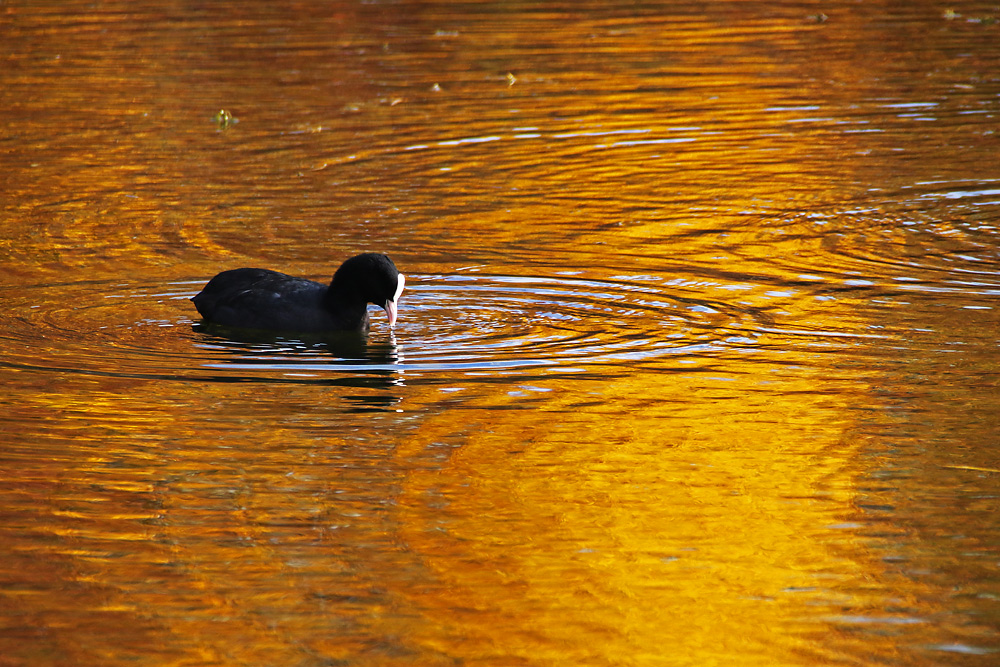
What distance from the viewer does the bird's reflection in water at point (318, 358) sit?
8463mm

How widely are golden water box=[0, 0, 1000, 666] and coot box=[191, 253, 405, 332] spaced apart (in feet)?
0.60

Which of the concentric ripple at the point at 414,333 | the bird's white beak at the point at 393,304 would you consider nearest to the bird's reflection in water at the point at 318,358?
the concentric ripple at the point at 414,333

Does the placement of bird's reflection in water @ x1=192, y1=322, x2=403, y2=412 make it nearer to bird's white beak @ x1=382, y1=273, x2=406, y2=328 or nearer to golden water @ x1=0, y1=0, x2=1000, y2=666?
golden water @ x1=0, y1=0, x2=1000, y2=666

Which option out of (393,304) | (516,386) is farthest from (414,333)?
(516,386)

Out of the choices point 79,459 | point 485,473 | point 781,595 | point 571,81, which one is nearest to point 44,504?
point 79,459

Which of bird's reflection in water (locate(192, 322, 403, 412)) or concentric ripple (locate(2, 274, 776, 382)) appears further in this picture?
concentric ripple (locate(2, 274, 776, 382))

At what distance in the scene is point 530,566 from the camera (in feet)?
19.4

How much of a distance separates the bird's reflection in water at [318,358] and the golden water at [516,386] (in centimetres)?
4

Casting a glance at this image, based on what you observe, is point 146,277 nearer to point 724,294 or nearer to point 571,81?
point 724,294

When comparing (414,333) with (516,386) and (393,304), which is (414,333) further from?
(516,386)

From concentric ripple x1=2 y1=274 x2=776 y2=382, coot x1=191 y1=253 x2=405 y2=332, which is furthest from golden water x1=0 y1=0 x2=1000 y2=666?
coot x1=191 y1=253 x2=405 y2=332

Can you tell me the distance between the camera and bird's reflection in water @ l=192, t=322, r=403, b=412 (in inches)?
333

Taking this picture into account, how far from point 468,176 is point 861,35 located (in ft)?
32.4

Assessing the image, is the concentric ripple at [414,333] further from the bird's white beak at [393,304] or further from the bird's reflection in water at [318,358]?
the bird's white beak at [393,304]
